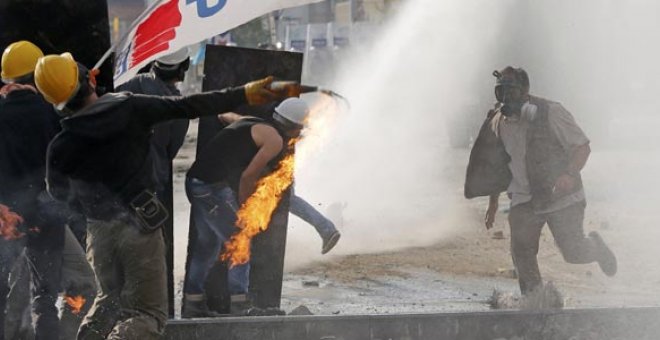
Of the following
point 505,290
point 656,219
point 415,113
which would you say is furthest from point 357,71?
point 505,290

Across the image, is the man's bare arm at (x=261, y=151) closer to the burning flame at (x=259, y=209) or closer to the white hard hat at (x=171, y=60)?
the burning flame at (x=259, y=209)

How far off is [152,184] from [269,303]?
7.56 ft

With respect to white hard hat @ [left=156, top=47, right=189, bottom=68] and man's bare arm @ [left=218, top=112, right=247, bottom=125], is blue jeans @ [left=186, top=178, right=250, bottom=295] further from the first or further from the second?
white hard hat @ [left=156, top=47, right=189, bottom=68]

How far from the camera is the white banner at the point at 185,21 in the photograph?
6.39 meters

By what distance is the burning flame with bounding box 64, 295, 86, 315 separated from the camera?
7414mm

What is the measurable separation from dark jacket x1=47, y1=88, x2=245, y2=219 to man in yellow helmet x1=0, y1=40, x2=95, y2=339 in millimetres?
1027

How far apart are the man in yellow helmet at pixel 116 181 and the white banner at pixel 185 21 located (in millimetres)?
428

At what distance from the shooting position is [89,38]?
864cm

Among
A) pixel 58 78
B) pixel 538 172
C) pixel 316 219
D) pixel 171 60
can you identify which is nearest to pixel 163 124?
pixel 171 60

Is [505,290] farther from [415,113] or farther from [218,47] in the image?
[415,113]

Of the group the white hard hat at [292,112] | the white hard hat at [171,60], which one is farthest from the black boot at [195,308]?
the white hard hat at [171,60]

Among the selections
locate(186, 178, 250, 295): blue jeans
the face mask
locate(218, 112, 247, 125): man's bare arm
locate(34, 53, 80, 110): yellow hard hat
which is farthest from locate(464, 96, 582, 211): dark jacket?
locate(34, 53, 80, 110): yellow hard hat

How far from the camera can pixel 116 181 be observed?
6145mm

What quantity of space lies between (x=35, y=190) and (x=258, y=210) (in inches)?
61.2
